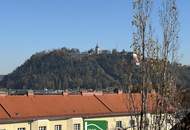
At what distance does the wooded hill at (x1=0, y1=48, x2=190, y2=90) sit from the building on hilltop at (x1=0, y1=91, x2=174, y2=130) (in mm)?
69842

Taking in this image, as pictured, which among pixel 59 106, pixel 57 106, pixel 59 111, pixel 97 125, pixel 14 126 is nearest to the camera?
pixel 97 125

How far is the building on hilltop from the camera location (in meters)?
52.7

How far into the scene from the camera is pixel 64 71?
168 meters

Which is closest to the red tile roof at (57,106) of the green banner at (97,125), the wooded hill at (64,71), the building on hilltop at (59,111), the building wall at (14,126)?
the building on hilltop at (59,111)

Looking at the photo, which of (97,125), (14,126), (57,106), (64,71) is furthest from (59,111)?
(64,71)

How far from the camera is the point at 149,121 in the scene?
38.2 ft

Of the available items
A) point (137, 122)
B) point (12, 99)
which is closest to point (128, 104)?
point (137, 122)

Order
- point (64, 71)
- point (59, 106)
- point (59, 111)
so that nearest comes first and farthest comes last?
1. point (59, 111)
2. point (59, 106)
3. point (64, 71)

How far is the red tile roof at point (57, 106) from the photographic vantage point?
53.9m

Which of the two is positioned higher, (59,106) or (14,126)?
(59,106)

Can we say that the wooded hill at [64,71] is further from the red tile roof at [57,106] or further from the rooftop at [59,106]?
the red tile roof at [57,106]

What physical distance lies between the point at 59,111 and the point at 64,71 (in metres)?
111

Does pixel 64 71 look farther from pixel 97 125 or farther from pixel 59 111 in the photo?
pixel 97 125

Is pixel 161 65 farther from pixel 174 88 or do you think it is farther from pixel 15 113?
pixel 15 113
